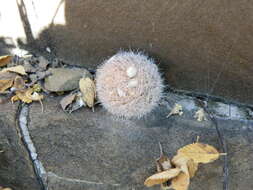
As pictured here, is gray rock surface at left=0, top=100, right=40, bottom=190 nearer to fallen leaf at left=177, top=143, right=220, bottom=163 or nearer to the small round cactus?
the small round cactus

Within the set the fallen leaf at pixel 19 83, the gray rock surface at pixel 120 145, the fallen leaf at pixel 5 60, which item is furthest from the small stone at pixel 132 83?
the fallen leaf at pixel 5 60

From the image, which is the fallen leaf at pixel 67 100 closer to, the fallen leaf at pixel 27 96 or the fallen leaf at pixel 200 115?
the fallen leaf at pixel 27 96

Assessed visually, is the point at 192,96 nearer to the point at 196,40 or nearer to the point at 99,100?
the point at 196,40

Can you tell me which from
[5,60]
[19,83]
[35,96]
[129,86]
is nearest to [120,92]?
[129,86]

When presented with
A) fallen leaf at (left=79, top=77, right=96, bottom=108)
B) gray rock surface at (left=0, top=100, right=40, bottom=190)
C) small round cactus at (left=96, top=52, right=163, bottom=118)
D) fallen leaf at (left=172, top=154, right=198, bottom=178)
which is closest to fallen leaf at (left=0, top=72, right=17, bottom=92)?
gray rock surface at (left=0, top=100, right=40, bottom=190)

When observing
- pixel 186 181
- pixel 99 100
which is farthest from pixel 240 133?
pixel 99 100

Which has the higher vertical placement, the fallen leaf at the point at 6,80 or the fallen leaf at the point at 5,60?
the fallen leaf at the point at 5,60
